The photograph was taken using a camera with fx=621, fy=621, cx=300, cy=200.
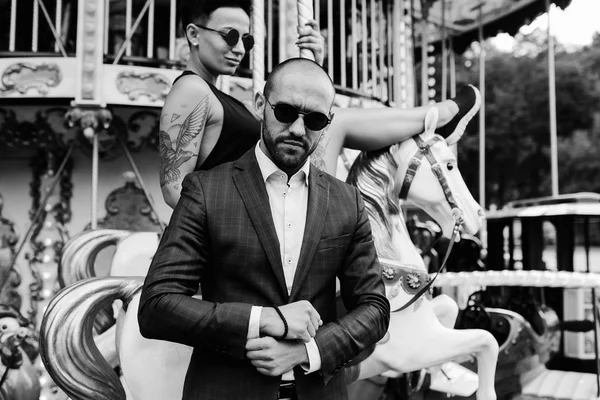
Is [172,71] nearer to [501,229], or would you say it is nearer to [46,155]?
[46,155]

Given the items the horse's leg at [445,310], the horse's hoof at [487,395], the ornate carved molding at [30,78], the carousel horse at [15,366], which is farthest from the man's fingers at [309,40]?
the ornate carved molding at [30,78]

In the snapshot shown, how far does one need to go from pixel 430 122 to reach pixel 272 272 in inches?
71.8

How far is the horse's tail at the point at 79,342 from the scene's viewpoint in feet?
7.44

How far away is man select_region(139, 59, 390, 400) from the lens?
155cm

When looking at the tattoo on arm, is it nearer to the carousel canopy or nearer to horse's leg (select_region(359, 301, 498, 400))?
horse's leg (select_region(359, 301, 498, 400))

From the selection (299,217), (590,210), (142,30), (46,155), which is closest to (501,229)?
(590,210)

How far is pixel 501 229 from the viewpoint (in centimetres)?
1040

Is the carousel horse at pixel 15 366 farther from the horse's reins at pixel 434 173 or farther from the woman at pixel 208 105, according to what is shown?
the horse's reins at pixel 434 173

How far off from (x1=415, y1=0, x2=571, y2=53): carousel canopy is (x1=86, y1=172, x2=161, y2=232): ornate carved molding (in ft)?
21.3

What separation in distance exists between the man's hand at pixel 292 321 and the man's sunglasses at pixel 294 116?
0.49 m

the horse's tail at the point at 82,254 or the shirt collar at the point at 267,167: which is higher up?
the shirt collar at the point at 267,167

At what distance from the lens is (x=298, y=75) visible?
→ 68.0 inches

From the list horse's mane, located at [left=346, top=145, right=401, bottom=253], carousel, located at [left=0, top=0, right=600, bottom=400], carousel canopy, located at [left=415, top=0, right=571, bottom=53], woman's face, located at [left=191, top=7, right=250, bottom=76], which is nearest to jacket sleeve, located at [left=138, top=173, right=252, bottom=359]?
carousel, located at [left=0, top=0, right=600, bottom=400]

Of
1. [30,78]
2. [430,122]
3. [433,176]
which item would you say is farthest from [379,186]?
[30,78]
